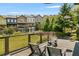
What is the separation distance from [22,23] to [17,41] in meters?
0.20

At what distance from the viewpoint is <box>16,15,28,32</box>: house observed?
62.7 inches

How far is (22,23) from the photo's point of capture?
1612mm

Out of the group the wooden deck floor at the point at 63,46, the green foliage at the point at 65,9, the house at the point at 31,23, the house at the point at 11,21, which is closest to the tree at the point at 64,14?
the green foliage at the point at 65,9

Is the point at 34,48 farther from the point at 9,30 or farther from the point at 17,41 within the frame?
the point at 9,30

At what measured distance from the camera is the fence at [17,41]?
5.12ft

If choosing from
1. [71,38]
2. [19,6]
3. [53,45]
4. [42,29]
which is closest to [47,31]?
[42,29]

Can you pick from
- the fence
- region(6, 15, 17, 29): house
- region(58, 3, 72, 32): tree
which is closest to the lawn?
the fence

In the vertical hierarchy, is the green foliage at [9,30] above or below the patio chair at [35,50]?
above

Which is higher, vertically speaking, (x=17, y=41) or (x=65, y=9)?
(x=65, y=9)

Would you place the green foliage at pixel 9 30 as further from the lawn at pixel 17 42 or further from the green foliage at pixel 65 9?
the green foliage at pixel 65 9

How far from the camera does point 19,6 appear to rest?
1.58 meters

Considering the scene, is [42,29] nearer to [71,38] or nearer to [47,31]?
[47,31]


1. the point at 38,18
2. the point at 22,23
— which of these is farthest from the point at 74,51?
the point at 22,23

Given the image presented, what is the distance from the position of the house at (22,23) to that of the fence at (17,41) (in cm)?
7
